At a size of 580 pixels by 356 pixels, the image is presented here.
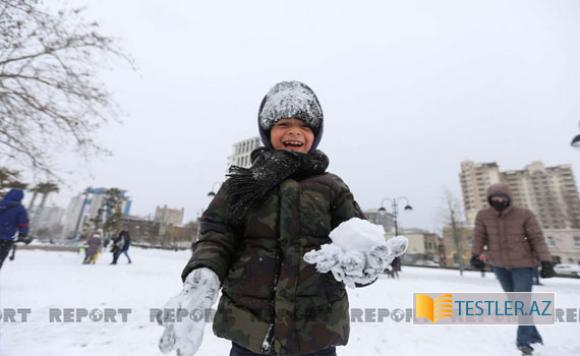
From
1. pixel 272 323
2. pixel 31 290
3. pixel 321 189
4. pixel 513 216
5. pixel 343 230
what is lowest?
pixel 31 290

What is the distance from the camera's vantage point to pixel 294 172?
1569mm

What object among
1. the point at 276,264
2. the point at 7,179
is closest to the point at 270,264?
the point at 276,264

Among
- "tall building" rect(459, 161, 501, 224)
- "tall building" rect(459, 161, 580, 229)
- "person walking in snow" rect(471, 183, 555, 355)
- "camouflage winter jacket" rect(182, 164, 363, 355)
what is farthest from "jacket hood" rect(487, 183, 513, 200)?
"tall building" rect(459, 161, 501, 224)

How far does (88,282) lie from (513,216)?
31.0 ft

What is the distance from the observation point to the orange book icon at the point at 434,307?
15.5 feet

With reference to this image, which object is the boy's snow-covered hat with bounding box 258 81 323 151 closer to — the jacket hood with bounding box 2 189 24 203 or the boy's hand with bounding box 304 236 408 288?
the boy's hand with bounding box 304 236 408 288

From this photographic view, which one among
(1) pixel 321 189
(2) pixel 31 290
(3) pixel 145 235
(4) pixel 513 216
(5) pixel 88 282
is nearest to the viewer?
(1) pixel 321 189

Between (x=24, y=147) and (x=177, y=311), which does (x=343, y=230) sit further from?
(x=24, y=147)

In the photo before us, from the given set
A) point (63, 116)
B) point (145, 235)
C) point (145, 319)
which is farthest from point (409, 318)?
point (145, 235)

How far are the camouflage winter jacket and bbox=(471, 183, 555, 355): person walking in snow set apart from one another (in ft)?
10.6

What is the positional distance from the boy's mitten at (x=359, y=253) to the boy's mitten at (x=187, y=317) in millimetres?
504

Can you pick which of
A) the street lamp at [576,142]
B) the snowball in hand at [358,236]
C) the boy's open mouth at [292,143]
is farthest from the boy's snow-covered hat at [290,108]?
the street lamp at [576,142]

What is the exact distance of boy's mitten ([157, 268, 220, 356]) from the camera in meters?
1.01

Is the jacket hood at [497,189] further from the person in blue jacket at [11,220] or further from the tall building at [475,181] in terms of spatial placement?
the tall building at [475,181]
